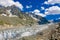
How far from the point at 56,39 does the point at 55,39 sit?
0.86 feet

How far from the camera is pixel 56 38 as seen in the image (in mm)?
49062

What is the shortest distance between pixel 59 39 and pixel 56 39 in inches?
56.8

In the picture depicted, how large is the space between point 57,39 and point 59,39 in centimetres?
150

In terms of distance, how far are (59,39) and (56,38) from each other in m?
2.40

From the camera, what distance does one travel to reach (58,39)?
47250 millimetres

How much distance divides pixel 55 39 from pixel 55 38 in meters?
0.93

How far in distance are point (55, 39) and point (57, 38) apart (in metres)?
1.23

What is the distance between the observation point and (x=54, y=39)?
48500 millimetres

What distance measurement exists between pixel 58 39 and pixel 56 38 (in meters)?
1.83

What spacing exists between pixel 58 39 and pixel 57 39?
3.01 feet

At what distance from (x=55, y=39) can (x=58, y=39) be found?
0.92 m

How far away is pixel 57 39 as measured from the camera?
48156 mm

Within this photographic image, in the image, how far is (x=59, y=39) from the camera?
4669 cm
